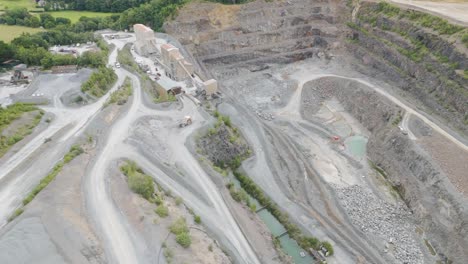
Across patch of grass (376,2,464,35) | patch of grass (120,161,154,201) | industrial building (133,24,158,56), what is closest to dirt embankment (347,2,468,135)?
patch of grass (376,2,464,35)

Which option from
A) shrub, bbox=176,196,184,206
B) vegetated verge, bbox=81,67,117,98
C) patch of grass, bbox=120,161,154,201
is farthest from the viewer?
vegetated verge, bbox=81,67,117,98

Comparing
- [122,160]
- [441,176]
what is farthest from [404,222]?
[122,160]

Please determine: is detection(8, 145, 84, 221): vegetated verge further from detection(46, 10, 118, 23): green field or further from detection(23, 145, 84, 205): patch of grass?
detection(46, 10, 118, 23): green field

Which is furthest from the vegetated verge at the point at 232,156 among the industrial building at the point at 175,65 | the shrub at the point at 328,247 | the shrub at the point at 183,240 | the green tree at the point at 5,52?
the green tree at the point at 5,52

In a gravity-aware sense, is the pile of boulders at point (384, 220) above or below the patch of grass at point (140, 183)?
below

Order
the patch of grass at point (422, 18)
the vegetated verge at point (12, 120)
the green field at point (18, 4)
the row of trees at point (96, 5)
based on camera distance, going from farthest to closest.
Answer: the green field at point (18, 4) < the row of trees at point (96, 5) < the patch of grass at point (422, 18) < the vegetated verge at point (12, 120)

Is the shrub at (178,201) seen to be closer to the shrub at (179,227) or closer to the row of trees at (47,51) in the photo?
the shrub at (179,227)

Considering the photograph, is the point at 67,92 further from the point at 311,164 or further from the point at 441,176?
the point at 441,176

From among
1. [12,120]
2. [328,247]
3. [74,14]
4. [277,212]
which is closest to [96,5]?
[74,14]
